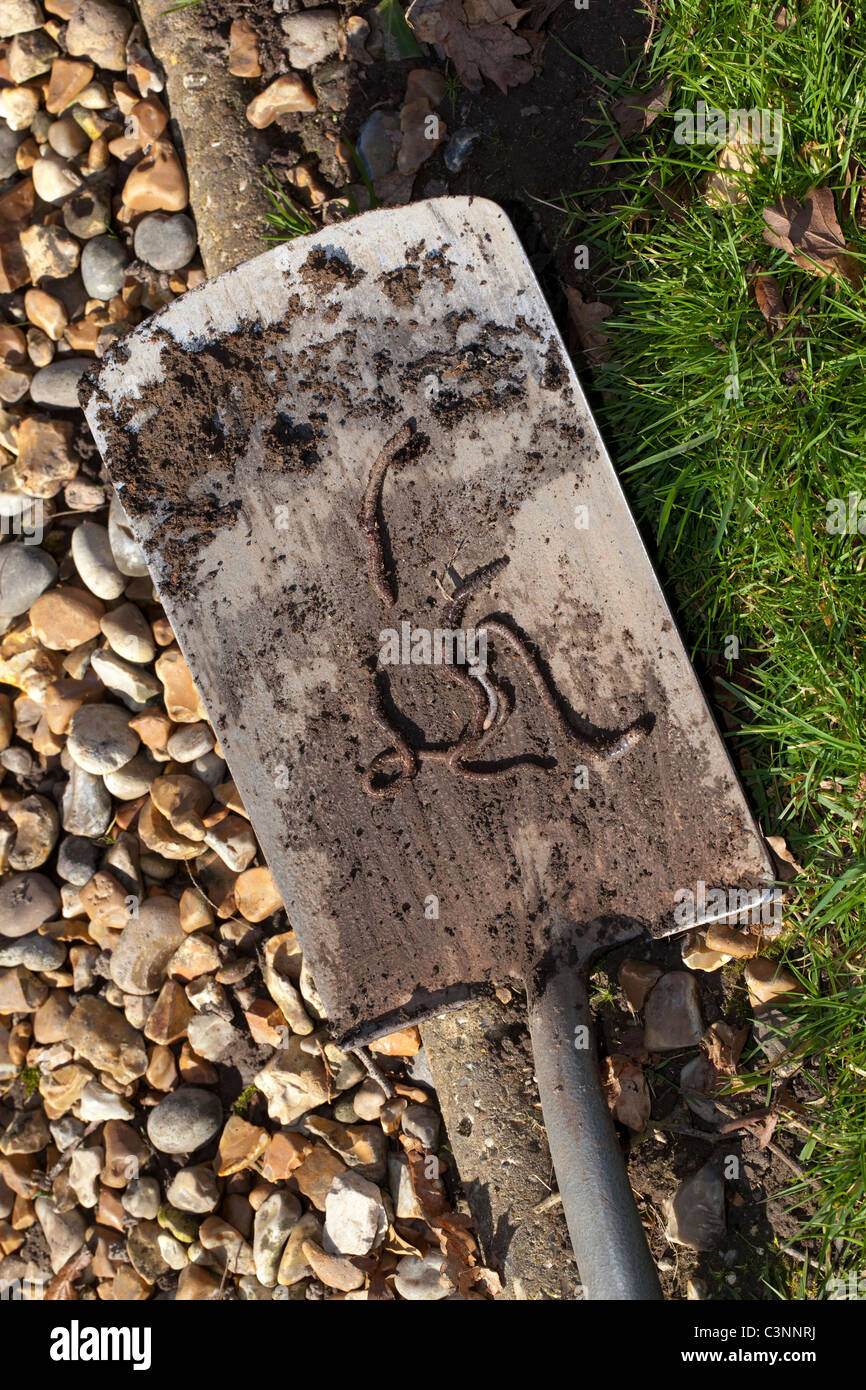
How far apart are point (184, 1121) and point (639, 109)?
2.85 meters

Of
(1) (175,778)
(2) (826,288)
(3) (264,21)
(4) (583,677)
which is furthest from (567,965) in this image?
(3) (264,21)

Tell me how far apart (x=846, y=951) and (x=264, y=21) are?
9.36 ft

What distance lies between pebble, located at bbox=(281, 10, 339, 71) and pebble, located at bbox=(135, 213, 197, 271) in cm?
52

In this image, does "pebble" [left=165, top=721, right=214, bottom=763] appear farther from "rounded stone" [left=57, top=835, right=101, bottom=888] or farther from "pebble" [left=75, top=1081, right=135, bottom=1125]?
"pebble" [left=75, top=1081, right=135, bottom=1125]

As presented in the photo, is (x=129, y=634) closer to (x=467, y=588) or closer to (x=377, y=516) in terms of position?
(x=377, y=516)

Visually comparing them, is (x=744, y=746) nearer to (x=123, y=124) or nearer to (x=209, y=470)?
(x=209, y=470)

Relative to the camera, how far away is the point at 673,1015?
222 cm

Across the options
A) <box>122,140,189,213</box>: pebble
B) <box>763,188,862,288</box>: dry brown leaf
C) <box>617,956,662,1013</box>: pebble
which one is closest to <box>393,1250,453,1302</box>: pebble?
<box>617,956,662,1013</box>: pebble

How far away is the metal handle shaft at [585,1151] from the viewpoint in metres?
1.85

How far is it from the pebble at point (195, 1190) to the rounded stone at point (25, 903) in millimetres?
811

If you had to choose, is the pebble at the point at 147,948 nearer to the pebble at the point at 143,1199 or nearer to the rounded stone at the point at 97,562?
the pebble at the point at 143,1199

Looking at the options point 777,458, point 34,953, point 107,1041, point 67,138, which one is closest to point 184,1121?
point 107,1041

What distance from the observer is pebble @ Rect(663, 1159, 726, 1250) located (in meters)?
2.15

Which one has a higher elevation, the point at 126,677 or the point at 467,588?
the point at 467,588
